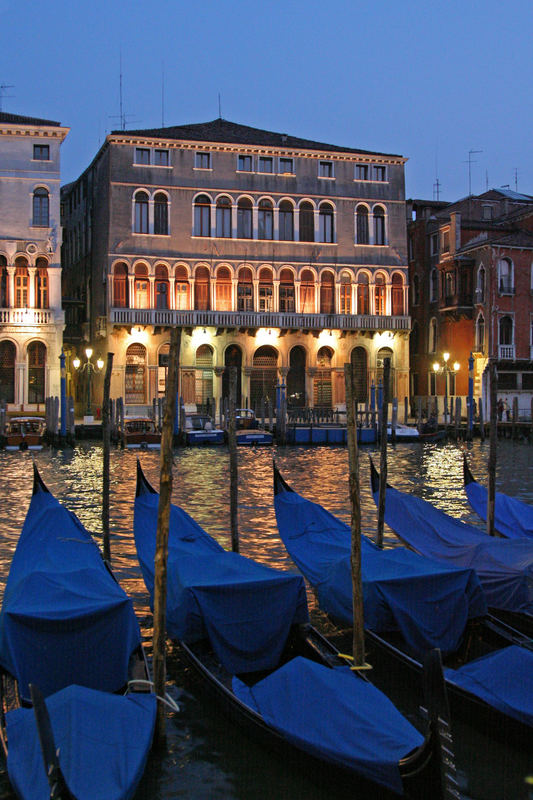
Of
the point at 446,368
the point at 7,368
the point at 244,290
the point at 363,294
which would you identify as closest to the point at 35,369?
the point at 7,368

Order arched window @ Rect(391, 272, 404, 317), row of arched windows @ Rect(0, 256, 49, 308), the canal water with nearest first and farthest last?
the canal water < row of arched windows @ Rect(0, 256, 49, 308) < arched window @ Rect(391, 272, 404, 317)

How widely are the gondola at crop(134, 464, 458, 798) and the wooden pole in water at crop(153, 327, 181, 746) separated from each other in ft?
1.46

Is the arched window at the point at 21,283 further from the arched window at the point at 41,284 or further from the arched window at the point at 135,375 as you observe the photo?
the arched window at the point at 135,375

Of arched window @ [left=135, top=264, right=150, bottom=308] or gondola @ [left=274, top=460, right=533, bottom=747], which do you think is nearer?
gondola @ [left=274, top=460, right=533, bottom=747]

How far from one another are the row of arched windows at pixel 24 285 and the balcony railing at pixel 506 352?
53.7 ft

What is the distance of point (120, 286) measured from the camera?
99.8ft

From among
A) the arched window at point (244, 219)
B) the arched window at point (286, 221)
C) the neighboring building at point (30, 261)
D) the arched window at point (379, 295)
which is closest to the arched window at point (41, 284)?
the neighboring building at point (30, 261)

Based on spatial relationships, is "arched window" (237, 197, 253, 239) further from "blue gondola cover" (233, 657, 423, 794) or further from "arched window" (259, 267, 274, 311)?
"blue gondola cover" (233, 657, 423, 794)

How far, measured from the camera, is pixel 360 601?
18.0 ft

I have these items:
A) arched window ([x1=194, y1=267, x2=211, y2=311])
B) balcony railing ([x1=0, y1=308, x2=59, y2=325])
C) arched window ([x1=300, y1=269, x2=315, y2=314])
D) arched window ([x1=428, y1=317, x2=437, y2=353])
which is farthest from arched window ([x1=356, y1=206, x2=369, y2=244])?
balcony railing ([x1=0, y1=308, x2=59, y2=325])

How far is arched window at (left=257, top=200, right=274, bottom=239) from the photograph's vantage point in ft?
104

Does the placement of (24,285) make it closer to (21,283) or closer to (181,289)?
(21,283)

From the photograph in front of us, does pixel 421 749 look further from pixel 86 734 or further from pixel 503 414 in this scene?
pixel 503 414

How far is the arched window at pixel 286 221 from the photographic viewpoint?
32094mm
